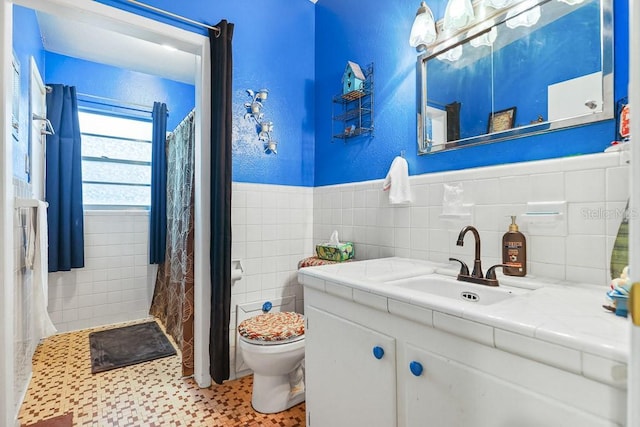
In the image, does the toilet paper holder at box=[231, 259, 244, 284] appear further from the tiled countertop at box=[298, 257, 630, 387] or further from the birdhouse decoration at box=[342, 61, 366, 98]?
the birdhouse decoration at box=[342, 61, 366, 98]

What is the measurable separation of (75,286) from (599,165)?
12.4 ft

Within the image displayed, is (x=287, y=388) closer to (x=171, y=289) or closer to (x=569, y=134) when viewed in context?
(x=171, y=289)

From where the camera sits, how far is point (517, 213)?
1.25 meters

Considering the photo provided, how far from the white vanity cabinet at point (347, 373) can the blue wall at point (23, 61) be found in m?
1.87

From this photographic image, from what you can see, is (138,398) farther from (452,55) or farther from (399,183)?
(452,55)

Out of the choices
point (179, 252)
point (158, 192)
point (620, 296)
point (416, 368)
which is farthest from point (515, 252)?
point (158, 192)

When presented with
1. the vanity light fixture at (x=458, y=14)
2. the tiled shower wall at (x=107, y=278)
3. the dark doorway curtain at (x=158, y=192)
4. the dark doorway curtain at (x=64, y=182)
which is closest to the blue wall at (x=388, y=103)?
the vanity light fixture at (x=458, y=14)

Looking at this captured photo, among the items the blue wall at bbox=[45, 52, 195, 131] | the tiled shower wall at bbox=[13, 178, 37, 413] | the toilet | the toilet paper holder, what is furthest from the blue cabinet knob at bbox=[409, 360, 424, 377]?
the blue wall at bbox=[45, 52, 195, 131]

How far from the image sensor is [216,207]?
6.04 ft

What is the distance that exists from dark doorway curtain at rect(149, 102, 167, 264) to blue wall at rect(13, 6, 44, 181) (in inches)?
39.7

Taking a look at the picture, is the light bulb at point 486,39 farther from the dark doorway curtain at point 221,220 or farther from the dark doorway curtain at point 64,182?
the dark doorway curtain at point 64,182

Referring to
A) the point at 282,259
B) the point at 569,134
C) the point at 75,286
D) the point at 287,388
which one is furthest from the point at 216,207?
the point at 75,286

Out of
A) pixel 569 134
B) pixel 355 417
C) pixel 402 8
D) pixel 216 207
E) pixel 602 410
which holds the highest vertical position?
pixel 402 8

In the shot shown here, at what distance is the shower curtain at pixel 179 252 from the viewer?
2.09 m
